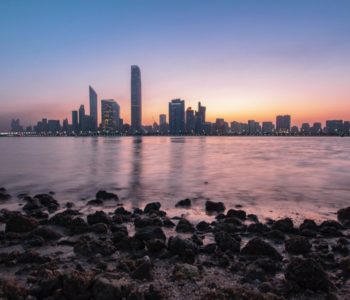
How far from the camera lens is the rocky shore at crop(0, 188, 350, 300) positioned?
761 centimetres

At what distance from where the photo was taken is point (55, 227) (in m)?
13.9

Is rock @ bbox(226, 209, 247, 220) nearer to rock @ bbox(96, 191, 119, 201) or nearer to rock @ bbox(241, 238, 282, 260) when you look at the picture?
rock @ bbox(241, 238, 282, 260)

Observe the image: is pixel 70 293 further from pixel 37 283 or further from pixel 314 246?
pixel 314 246

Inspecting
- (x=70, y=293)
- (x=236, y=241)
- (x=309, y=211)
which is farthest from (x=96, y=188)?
(x=70, y=293)

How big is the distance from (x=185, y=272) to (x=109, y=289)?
2.22 meters

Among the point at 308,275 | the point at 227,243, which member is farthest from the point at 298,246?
the point at 308,275

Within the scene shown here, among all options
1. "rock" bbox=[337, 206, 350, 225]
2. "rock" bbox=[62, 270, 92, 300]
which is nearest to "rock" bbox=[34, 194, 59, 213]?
"rock" bbox=[62, 270, 92, 300]

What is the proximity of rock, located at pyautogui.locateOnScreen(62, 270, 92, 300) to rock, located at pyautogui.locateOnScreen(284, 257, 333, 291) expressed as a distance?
4742mm

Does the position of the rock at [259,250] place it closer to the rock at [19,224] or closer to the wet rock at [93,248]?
the wet rock at [93,248]

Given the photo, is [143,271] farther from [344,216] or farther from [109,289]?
[344,216]

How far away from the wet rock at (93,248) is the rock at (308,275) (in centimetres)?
511

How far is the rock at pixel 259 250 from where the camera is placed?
10.3 meters

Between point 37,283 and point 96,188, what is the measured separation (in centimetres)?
1978

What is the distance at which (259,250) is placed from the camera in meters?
10.4
